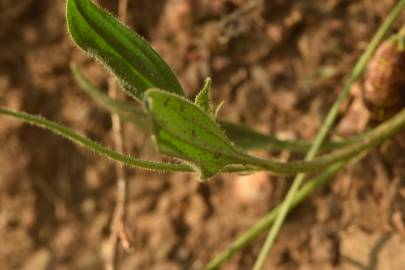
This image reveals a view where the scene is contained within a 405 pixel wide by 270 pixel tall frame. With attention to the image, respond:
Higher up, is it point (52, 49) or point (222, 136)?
point (52, 49)

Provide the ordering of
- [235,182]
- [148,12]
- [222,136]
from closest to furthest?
[222,136], [235,182], [148,12]

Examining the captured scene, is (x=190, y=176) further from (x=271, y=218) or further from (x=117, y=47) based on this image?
(x=117, y=47)

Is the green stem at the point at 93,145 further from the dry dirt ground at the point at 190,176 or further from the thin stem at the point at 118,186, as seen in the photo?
the dry dirt ground at the point at 190,176

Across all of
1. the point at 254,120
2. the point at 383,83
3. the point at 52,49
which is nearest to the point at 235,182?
the point at 254,120

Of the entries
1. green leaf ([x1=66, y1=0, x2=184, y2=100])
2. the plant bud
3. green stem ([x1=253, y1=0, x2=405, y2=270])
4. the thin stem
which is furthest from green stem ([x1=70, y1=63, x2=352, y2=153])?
green leaf ([x1=66, y1=0, x2=184, y2=100])

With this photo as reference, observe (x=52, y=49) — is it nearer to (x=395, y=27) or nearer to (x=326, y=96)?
(x=326, y=96)

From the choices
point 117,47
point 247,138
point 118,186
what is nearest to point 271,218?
point 247,138

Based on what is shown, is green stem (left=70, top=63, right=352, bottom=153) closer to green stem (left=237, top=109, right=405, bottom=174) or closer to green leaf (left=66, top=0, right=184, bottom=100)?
green stem (left=237, top=109, right=405, bottom=174)
